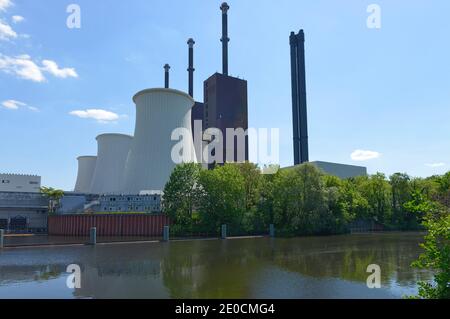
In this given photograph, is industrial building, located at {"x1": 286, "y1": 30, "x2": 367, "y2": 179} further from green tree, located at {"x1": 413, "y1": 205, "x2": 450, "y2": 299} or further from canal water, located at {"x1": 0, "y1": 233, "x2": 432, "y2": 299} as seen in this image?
green tree, located at {"x1": 413, "y1": 205, "x2": 450, "y2": 299}

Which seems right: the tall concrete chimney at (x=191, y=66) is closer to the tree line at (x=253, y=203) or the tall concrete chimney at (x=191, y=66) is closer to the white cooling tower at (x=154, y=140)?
the white cooling tower at (x=154, y=140)

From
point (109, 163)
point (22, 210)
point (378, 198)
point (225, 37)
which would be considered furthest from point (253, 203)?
point (225, 37)

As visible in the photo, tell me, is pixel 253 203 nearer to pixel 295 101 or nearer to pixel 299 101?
pixel 299 101

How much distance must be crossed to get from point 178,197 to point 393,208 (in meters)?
27.9

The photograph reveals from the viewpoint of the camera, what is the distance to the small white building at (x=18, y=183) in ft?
186

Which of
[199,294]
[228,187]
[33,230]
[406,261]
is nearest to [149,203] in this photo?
[228,187]

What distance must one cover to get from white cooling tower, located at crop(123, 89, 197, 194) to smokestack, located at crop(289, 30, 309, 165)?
3507 cm

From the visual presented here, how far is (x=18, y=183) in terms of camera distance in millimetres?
57781

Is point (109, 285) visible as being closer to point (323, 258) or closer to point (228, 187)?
point (323, 258)

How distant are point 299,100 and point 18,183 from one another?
2007 inches

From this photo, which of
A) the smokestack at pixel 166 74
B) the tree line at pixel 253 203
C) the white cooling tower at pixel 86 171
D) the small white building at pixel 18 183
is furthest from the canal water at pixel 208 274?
the smokestack at pixel 166 74

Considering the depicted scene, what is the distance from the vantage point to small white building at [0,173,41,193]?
56.7 meters

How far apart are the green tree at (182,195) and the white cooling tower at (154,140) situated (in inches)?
204

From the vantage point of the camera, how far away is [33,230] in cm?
3962
